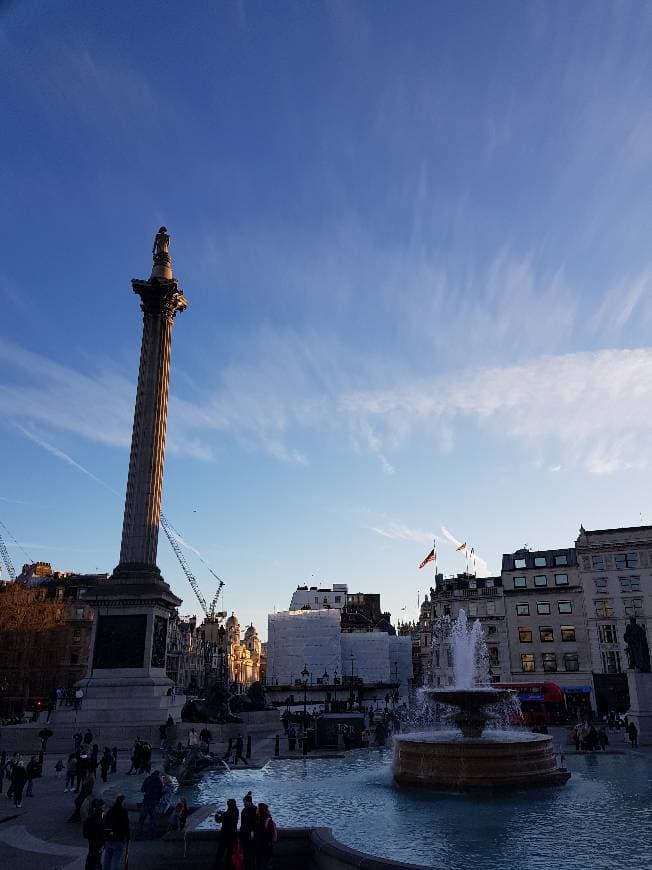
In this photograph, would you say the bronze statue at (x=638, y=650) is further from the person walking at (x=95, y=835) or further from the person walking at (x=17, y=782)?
the person walking at (x=95, y=835)

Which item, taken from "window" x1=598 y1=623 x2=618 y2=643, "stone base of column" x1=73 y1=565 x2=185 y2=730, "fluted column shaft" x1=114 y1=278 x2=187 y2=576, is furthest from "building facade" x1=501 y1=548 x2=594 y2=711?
"fluted column shaft" x1=114 y1=278 x2=187 y2=576

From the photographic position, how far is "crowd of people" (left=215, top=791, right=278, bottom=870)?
1153cm

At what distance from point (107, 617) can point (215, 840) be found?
28.3 meters

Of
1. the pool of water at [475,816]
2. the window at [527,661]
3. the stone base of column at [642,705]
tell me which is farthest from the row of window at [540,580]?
the pool of water at [475,816]

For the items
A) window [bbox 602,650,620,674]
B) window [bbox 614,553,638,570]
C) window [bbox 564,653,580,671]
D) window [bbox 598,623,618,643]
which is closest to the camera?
window [bbox 602,650,620,674]

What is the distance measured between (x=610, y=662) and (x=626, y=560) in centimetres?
1009

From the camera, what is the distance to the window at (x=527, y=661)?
2778 inches

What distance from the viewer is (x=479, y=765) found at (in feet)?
61.2

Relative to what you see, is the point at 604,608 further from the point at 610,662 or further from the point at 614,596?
the point at 610,662

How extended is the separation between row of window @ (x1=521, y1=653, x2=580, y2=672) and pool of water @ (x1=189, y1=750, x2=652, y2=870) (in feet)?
158

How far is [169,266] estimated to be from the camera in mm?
52156

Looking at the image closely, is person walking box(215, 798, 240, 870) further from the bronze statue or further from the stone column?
the stone column

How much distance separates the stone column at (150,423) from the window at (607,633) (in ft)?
152

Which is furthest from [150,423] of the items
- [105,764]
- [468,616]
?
[468,616]
